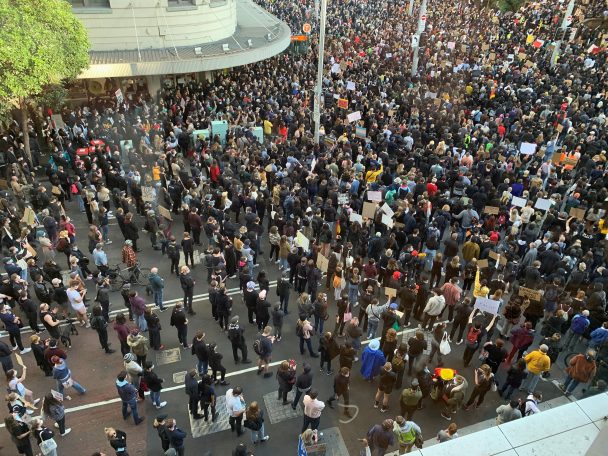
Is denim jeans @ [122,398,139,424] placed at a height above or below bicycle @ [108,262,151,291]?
above

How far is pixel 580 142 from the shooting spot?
19359 mm

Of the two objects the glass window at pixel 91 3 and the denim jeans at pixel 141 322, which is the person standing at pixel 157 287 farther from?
the glass window at pixel 91 3

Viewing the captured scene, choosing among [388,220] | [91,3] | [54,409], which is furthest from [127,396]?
[91,3]

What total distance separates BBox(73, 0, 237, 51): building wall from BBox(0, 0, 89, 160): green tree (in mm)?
6171

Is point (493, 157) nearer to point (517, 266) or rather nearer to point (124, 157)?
point (517, 266)

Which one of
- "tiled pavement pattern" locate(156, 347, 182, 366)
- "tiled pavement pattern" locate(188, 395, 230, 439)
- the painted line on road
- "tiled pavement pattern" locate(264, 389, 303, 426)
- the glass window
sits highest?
the glass window

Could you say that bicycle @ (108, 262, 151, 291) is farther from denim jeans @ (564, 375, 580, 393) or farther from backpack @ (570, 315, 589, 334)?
backpack @ (570, 315, 589, 334)

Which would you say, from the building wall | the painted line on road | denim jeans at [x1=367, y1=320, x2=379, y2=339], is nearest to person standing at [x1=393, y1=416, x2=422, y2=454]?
denim jeans at [x1=367, y1=320, x2=379, y2=339]

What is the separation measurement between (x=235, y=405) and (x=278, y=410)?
1.55 metres

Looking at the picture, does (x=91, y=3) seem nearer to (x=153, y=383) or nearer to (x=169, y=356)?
(x=169, y=356)

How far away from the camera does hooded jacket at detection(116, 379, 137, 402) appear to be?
9109mm

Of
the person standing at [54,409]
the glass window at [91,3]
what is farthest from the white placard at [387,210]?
the glass window at [91,3]

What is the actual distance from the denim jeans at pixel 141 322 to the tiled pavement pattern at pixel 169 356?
2.91ft

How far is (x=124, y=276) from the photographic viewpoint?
45.4 feet
